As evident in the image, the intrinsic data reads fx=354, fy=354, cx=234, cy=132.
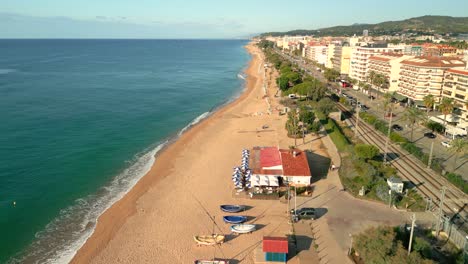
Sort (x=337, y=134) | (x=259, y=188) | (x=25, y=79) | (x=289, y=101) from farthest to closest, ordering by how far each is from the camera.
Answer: (x=25, y=79) → (x=289, y=101) → (x=337, y=134) → (x=259, y=188)

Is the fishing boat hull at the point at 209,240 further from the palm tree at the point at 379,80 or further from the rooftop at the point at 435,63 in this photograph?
the palm tree at the point at 379,80

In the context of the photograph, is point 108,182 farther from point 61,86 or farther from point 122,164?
point 61,86

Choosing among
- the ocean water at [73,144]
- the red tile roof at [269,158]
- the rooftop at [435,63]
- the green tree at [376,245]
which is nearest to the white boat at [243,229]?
the green tree at [376,245]

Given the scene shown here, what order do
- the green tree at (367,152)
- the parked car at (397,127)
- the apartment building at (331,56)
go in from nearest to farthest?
1. the green tree at (367,152)
2. the parked car at (397,127)
3. the apartment building at (331,56)

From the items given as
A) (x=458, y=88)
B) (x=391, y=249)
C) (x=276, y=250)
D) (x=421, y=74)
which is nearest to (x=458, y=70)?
(x=458, y=88)

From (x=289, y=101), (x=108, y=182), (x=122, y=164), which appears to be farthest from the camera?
(x=289, y=101)

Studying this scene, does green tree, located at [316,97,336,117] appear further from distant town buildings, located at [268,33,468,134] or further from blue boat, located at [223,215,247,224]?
blue boat, located at [223,215,247,224]

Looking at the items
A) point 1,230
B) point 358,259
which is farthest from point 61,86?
point 358,259
